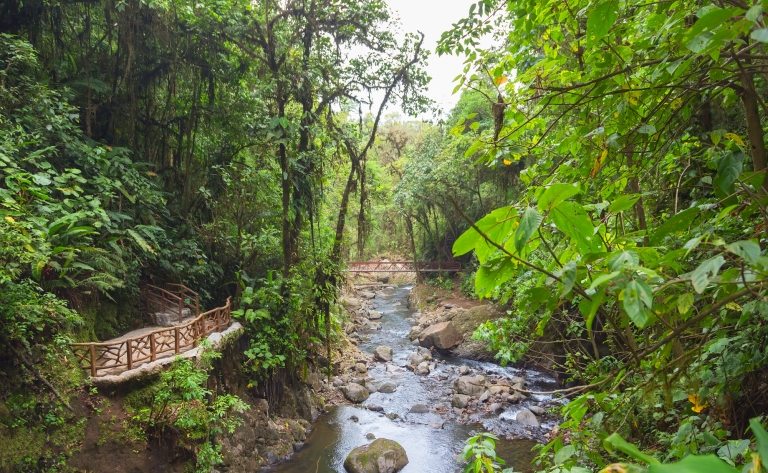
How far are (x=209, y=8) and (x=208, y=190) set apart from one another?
358cm

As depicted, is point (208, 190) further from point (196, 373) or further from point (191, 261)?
point (196, 373)

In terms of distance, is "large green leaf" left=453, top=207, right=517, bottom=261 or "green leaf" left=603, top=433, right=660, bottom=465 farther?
"large green leaf" left=453, top=207, right=517, bottom=261

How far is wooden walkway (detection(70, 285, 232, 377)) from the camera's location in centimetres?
548

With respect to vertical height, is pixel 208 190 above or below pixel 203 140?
below

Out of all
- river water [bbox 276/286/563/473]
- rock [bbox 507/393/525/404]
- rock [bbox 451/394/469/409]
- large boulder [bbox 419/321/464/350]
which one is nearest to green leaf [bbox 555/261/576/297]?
river water [bbox 276/286/563/473]

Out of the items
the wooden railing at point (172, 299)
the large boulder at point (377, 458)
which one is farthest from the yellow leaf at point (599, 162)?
the wooden railing at point (172, 299)

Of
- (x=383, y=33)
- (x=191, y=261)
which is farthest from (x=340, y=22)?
(x=191, y=261)

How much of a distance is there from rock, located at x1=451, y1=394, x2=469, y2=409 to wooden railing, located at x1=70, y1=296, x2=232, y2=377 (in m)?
5.26

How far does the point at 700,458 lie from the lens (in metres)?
0.48

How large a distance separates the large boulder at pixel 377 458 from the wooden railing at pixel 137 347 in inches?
129

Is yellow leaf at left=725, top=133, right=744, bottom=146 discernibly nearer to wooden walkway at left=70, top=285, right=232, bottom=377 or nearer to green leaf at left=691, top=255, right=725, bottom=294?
green leaf at left=691, top=255, right=725, bottom=294

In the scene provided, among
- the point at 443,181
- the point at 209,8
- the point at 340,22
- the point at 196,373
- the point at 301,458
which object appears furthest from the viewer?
the point at 443,181

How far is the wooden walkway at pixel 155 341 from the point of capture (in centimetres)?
548

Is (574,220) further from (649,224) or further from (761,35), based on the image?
(649,224)
